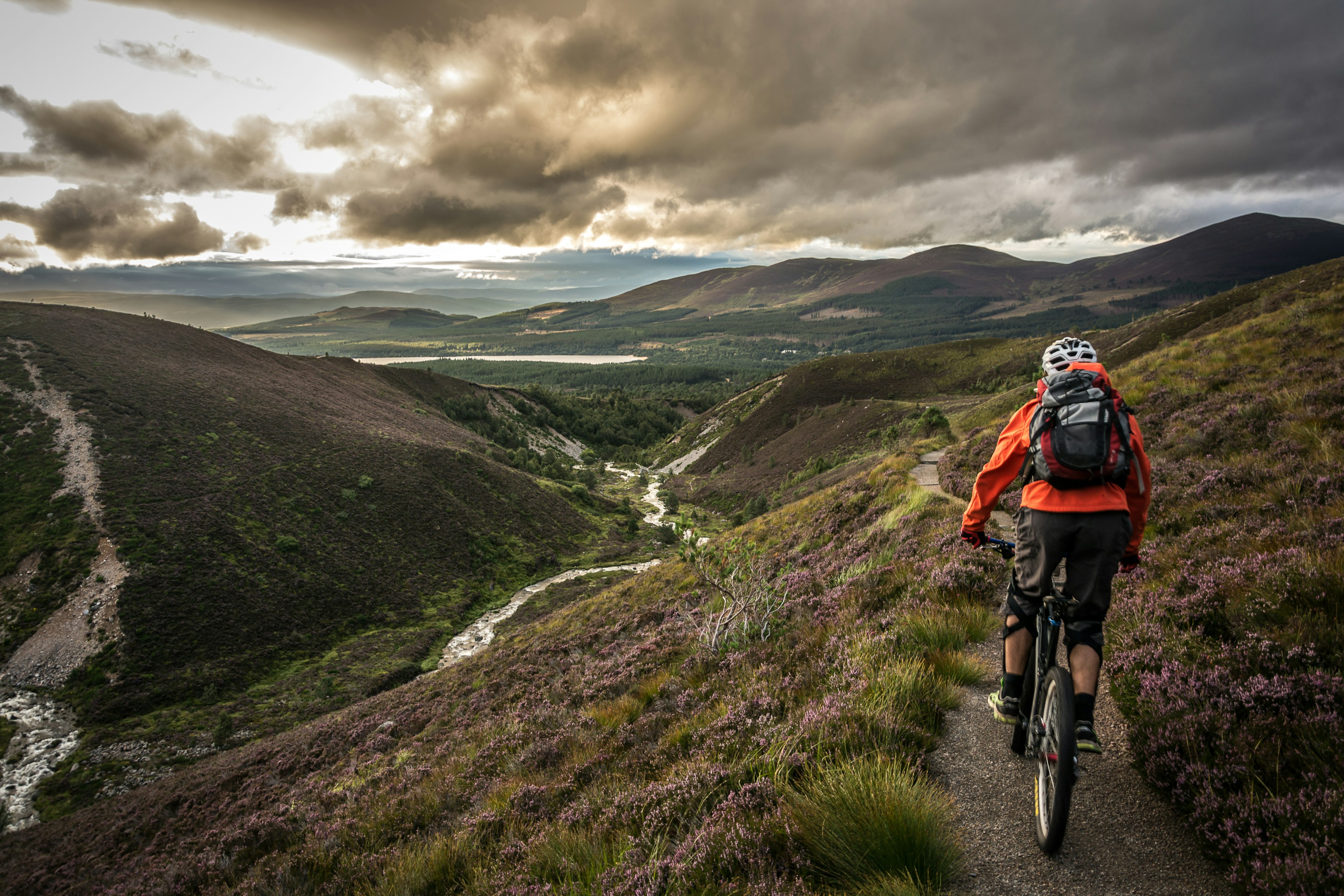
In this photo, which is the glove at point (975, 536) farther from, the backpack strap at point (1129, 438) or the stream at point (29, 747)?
the stream at point (29, 747)

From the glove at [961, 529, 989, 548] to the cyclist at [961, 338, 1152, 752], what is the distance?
0.20 ft

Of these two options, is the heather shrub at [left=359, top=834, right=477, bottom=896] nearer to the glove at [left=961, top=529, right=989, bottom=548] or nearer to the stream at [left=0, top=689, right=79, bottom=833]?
the glove at [left=961, top=529, right=989, bottom=548]

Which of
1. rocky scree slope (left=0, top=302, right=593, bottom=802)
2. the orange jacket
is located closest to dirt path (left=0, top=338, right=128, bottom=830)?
rocky scree slope (left=0, top=302, right=593, bottom=802)

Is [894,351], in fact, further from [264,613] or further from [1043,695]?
[1043,695]

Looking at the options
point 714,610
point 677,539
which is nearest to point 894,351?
point 677,539

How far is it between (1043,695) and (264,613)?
4041cm

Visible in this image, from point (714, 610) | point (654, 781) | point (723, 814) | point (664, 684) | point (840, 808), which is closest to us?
point (840, 808)

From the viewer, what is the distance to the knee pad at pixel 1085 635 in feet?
12.9

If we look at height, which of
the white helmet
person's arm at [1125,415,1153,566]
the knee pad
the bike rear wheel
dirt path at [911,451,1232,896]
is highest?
the white helmet

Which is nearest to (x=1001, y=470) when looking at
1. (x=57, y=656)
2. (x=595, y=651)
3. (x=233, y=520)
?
(x=595, y=651)

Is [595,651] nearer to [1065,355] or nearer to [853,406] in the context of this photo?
[1065,355]

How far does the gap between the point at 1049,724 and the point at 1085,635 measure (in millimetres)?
707

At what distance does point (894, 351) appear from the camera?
98.9 metres

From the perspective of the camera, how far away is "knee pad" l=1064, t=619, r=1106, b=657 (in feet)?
12.9
